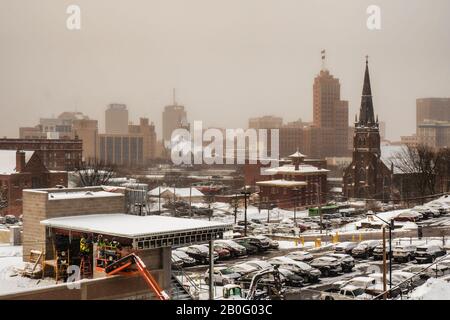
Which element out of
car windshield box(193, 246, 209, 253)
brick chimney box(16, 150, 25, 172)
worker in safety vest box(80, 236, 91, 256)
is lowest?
car windshield box(193, 246, 209, 253)

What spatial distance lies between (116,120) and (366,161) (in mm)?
22610

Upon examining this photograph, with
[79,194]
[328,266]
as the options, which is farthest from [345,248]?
[79,194]

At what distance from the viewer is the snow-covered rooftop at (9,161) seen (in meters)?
25.4

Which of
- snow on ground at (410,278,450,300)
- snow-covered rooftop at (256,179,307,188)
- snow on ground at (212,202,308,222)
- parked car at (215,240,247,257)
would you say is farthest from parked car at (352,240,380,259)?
snow-covered rooftop at (256,179,307,188)

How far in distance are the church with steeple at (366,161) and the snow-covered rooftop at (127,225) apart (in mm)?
28070

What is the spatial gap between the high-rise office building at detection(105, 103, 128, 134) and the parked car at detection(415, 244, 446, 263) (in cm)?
3719

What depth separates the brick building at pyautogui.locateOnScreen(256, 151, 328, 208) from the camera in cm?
3116

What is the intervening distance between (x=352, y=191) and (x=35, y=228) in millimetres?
29041

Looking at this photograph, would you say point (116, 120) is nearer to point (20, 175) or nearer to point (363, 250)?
point (20, 175)

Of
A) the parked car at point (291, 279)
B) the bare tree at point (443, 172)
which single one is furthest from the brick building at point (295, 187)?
the parked car at point (291, 279)

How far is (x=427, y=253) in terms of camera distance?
1246 cm

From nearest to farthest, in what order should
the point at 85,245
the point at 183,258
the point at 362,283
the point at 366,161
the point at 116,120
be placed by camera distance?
the point at 85,245 → the point at 362,283 → the point at 183,258 → the point at 366,161 → the point at 116,120

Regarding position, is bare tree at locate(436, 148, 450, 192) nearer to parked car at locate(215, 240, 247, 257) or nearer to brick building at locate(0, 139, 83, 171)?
brick building at locate(0, 139, 83, 171)
